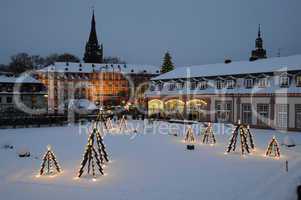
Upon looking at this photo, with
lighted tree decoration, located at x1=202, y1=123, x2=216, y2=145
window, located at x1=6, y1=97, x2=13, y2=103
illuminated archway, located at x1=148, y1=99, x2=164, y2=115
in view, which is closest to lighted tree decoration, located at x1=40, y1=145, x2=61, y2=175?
lighted tree decoration, located at x1=202, y1=123, x2=216, y2=145

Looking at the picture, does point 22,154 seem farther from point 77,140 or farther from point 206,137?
point 206,137

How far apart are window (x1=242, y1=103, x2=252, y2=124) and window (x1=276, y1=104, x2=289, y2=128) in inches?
144

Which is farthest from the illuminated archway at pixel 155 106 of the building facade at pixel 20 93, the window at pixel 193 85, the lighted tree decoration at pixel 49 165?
the lighted tree decoration at pixel 49 165

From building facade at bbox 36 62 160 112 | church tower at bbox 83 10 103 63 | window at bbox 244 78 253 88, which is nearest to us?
window at bbox 244 78 253 88

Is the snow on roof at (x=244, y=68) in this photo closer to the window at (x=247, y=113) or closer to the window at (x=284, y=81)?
the window at (x=284, y=81)

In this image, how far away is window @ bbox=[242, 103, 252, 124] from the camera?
39750 mm

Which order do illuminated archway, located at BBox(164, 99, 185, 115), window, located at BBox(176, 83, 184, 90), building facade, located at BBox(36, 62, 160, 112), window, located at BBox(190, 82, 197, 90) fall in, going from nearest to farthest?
window, located at BBox(190, 82, 197, 90) < illuminated archway, located at BBox(164, 99, 185, 115) < window, located at BBox(176, 83, 184, 90) < building facade, located at BBox(36, 62, 160, 112)

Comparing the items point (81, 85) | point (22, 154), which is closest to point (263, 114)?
point (22, 154)

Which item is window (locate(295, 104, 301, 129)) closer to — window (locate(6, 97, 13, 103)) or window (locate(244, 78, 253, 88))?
window (locate(244, 78, 253, 88))

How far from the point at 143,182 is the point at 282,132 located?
24.3 metres

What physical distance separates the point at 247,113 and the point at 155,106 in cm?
1847

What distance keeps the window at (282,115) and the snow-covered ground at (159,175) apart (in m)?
10.6

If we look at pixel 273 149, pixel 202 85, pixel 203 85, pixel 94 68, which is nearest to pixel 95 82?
pixel 94 68

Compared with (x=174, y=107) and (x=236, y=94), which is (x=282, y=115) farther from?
(x=174, y=107)
